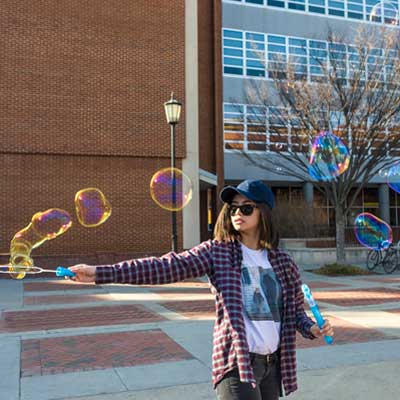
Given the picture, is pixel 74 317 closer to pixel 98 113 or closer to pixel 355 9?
pixel 98 113

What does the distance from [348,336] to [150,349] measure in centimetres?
288

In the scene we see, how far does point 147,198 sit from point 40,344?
11243mm

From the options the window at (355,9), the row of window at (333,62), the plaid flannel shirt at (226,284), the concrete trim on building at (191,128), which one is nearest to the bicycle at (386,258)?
the row of window at (333,62)

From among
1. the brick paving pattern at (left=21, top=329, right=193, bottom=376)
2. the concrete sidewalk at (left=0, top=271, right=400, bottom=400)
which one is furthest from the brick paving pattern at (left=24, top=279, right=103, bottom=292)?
the brick paving pattern at (left=21, top=329, right=193, bottom=376)

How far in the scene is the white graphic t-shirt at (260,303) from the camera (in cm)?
254

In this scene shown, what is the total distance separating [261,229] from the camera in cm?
275

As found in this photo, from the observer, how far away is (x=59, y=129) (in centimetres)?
1686

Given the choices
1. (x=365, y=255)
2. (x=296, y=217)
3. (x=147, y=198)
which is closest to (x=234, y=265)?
(x=147, y=198)

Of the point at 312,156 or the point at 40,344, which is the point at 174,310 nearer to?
the point at 40,344

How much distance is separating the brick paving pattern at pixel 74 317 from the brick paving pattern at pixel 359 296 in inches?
158

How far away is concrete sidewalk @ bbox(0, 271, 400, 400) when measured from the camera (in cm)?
478

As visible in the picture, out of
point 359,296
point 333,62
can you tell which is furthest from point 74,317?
point 333,62

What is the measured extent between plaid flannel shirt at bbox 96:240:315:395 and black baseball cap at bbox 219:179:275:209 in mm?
266

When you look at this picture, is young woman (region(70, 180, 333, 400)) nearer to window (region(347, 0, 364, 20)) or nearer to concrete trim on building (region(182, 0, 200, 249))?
concrete trim on building (region(182, 0, 200, 249))
